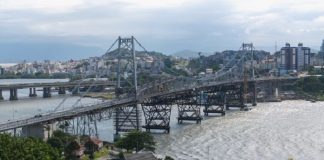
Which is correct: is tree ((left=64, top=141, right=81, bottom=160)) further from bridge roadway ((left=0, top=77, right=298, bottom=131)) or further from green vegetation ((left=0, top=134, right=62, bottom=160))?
bridge roadway ((left=0, top=77, right=298, bottom=131))

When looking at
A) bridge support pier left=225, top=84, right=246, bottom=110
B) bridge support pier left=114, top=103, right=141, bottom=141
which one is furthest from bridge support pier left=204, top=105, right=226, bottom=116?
bridge support pier left=114, top=103, right=141, bottom=141

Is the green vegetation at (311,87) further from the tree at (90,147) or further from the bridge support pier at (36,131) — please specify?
the tree at (90,147)

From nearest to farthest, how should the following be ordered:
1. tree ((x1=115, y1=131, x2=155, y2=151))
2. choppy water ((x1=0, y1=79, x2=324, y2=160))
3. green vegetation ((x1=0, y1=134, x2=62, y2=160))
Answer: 1. green vegetation ((x1=0, y1=134, x2=62, y2=160))
2. tree ((x1=115, y1=131, x2=155, y2=151))
3. choppy water ((x1=0, y1=79, x2=324, y2=160))

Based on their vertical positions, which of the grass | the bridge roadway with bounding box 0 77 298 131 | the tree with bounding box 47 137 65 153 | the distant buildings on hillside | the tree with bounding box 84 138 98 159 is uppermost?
the distant buildings on hillside

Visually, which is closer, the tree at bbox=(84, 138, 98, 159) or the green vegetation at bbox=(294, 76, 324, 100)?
the tree at bbox=(84, 138, 98, 159)

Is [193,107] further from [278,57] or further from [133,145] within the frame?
[278,57]

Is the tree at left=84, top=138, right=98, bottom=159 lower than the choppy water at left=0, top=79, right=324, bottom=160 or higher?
higher

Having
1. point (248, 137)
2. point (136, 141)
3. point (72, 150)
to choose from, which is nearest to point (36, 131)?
point (136, 141)

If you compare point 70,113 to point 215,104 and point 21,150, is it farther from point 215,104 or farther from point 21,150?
point 215,104
